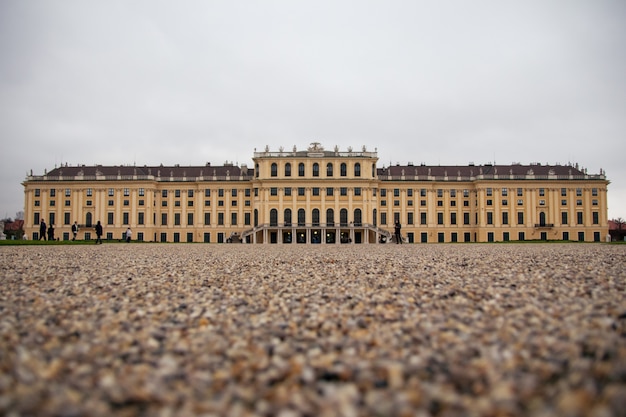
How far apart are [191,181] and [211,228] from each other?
914 centimetres

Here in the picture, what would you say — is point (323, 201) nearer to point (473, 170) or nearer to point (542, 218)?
point (473, 170)

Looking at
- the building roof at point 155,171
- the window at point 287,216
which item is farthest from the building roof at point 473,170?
the building roof at point 155,171

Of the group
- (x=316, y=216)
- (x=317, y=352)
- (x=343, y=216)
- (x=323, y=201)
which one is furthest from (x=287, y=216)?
(x=317, y=352)

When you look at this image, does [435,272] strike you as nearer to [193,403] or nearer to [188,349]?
[188,349]

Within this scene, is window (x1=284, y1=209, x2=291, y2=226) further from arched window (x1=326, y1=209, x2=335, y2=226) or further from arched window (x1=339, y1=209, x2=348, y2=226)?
arched window (x1=339, y1=209, x2=348, y2=226)

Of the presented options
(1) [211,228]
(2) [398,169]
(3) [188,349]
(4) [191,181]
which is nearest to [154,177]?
(4) [191,181]

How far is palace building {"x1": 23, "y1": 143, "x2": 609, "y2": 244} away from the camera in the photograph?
2810 inches

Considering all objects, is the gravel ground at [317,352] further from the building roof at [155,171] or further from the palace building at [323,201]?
the building roof at [155,171]

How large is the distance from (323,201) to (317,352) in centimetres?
6647

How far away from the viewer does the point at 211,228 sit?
245ft

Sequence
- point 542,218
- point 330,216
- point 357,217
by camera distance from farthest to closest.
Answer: point 542,218
point 330,216
point 357,217

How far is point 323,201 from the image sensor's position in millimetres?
71125

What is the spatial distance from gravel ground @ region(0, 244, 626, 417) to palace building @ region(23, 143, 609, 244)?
6281cm

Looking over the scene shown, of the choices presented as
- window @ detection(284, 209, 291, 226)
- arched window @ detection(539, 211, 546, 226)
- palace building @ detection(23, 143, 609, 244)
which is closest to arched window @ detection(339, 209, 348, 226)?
palace building @ detection(23, 143, 609, 244)
